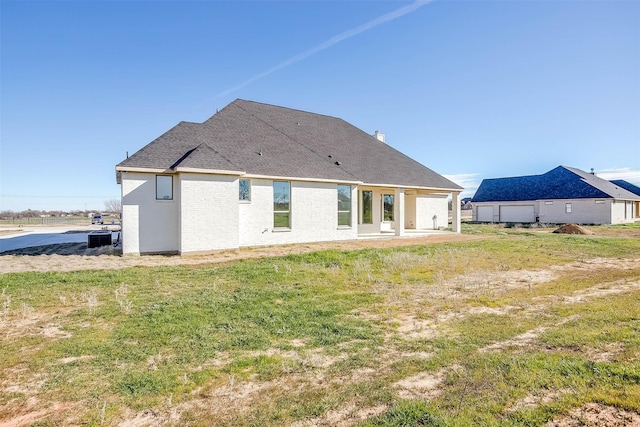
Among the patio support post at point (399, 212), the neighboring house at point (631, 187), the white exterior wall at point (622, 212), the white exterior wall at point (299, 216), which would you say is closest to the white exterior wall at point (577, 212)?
the white exterior wall at point (622, 212)

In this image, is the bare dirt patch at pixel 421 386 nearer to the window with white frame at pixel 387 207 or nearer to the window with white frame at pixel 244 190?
the window with white frame at pixel 244 190

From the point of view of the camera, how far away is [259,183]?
15.7 m

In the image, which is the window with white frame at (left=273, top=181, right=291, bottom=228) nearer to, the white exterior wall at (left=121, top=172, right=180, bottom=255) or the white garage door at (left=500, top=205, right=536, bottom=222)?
the white exterior wall at (left=121, top=172, right=180, bottom=255)

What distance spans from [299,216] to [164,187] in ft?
21.2

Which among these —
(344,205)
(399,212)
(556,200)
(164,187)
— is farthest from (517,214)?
(164,187)

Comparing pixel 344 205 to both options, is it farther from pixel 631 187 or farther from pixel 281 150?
pixel 631 187

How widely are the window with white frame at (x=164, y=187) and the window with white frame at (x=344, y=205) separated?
8.74 m

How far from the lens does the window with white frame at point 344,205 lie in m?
18.5

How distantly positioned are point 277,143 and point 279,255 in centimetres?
789

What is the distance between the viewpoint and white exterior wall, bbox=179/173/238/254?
13500 millimetres

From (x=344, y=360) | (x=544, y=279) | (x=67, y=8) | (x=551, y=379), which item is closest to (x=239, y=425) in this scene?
(x=344, y=360)

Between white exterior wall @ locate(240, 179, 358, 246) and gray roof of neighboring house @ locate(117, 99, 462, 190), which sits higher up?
gray roof of neighboring house @ locate(117, 99, 462, 190)

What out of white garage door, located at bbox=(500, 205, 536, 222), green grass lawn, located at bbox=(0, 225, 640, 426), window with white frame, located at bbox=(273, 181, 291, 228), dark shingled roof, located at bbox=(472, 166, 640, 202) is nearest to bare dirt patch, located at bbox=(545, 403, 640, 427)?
green grass lawn, located at bbox=(0, 225, 640, 426)

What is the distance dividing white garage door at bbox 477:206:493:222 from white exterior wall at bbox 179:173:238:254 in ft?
129
